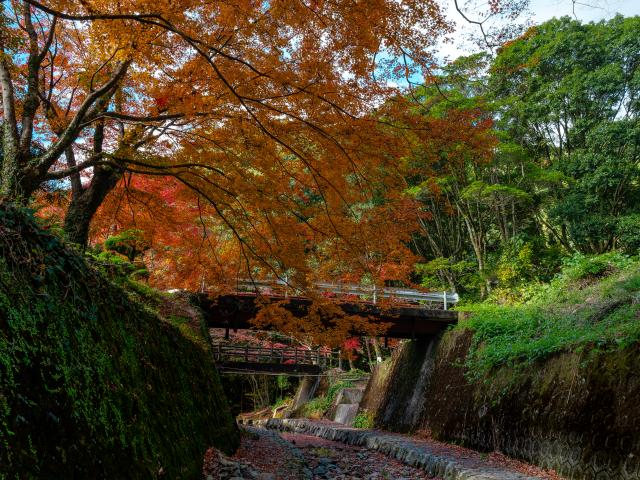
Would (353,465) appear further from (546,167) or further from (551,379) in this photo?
(546,167)

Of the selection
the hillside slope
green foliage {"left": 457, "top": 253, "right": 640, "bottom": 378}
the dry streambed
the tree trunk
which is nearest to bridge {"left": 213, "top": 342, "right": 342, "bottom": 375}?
the hillside slope

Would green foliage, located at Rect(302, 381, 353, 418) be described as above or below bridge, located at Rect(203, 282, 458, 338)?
below

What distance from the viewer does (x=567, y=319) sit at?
11.2 m

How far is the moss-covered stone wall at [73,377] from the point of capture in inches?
91.4

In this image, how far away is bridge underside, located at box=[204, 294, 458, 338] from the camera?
1311 cm

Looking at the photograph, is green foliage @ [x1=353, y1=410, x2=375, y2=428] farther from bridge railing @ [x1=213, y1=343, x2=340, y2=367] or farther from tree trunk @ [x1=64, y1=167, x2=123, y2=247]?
tree trunk @ [x1=64, y1=167, x2=123, y2=247]

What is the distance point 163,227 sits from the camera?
34.0ft

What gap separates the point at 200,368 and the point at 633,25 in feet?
72.3

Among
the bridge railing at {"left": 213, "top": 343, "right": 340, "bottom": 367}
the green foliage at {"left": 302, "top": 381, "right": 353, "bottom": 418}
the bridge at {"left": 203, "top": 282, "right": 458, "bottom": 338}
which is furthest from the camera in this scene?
the green foliage at {"left": 302, "top": 381, "right": 353, "bottom": 418}

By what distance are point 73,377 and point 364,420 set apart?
18091mm

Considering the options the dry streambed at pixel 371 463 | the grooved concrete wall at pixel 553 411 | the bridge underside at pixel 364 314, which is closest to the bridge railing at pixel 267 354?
the bridge underside at pixel 364 314

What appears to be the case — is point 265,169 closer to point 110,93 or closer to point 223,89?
point 223,89

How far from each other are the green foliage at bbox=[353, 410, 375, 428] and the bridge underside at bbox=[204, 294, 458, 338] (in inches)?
169

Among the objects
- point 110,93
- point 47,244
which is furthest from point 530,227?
point 47,244
